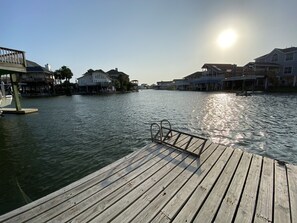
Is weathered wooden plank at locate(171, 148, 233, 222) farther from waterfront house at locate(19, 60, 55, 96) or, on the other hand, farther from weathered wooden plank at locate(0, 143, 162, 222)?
waterfront house at locate(19, 60, 55, 96)

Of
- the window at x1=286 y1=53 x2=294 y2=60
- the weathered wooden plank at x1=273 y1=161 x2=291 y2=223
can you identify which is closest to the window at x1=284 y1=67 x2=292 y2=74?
the window at x1=286 y1=53 x2=294 y2=60

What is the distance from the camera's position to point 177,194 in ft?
8.98

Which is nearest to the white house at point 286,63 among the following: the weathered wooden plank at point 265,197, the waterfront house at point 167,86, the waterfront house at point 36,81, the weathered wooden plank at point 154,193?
the weathered wooden plank at point 265,197

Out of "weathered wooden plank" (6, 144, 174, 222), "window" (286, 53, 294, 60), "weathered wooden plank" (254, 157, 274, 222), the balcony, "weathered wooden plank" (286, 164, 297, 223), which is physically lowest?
"weathered wooden plank" (286, 164, 297, 223)

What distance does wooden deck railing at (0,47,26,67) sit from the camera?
10750 mm

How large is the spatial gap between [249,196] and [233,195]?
27cm

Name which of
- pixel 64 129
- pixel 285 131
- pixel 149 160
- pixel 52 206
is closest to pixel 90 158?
pixel 149 160

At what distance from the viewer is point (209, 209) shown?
7.83 ft

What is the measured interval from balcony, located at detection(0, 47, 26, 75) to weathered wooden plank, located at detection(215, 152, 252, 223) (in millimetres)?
14370

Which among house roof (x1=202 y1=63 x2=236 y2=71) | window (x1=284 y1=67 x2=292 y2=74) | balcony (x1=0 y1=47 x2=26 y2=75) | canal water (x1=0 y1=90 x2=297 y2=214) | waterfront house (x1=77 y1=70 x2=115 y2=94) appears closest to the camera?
canal water (x1=0 y1=90 x2=297 y2=214)

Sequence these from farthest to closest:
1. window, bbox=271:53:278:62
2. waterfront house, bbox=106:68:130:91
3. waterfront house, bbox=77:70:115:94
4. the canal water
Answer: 1. waterfront house, bbox=106:68:130:91
2. waterfront house, bbox=77:70:115:94
3. window, bbox=271:53:278:62
4. the canal water

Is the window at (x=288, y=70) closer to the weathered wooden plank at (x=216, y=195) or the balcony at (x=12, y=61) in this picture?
the weathered wooden plank at (x=216, y=195)

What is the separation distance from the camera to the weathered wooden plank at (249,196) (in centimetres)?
226

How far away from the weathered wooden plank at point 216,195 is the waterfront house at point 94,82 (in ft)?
202
